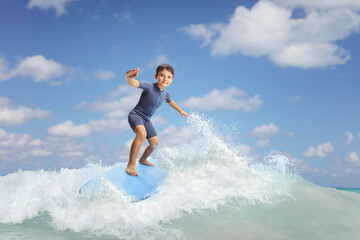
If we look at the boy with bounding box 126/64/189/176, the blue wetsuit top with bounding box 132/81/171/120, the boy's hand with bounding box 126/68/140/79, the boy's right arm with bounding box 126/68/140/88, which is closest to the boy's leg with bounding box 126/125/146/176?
the boy with bounding box 126/64/189/176

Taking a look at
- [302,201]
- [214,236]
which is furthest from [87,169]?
[302,201]

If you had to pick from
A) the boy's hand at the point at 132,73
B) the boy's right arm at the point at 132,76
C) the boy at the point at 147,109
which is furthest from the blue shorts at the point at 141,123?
the boy's hand at the point at 132,73

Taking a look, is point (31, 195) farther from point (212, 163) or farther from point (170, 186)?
point (212, 163)

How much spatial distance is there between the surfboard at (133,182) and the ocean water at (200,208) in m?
0.14

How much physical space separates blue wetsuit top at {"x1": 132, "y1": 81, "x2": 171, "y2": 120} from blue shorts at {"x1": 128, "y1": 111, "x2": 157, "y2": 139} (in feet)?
0.22

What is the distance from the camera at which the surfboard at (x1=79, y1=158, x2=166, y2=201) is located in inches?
176

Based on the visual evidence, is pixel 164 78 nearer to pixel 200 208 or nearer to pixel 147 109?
pixel 147 109

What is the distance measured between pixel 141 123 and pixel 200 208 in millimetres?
1562

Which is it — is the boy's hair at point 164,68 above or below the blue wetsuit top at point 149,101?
above

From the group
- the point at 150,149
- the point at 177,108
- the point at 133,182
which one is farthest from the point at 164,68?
the point at 133,182

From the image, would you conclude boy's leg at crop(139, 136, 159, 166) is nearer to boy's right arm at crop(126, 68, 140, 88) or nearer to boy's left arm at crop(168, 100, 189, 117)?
boy's left arm at crop(168, 100, 189, 117)

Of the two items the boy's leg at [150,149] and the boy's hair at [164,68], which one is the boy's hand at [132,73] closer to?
the boy's hair at [164,68]

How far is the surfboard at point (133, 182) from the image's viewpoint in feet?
14.6

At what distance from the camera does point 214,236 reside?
352cm
